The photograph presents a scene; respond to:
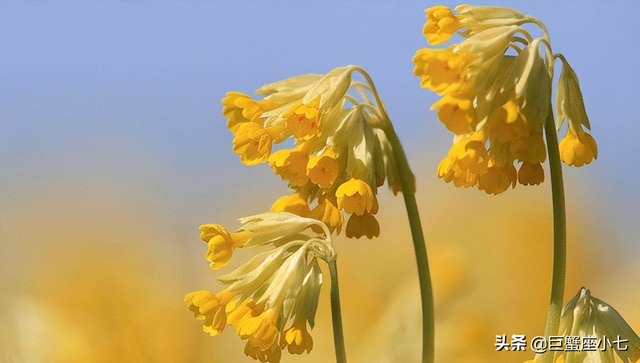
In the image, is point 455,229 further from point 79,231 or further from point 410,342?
point 79,231

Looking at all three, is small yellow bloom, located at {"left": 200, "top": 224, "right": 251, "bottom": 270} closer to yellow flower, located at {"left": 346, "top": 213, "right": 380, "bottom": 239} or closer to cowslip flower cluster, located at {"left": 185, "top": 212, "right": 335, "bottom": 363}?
cowslip flower cluster, located at {"left": 185, "top": 212, "right": 335, "bottom": 363}

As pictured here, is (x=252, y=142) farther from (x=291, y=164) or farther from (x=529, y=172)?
(x=529, y=172)

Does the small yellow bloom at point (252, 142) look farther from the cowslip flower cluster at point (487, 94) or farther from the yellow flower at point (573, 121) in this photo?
the yellow flower at point (573, 121)

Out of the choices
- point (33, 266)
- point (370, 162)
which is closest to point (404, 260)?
point (370, 162)

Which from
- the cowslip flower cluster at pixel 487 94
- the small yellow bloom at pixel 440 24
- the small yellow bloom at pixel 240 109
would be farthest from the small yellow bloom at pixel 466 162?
the small yellow bloom at pixel 240 109

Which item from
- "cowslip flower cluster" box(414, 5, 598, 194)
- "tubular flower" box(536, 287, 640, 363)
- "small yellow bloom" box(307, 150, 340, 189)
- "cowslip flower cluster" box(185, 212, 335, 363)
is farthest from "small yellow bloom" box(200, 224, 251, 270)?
"tubular flower" box(536, 287, 640, 363)

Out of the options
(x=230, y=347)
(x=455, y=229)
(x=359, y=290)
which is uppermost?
(x=455, y=229)

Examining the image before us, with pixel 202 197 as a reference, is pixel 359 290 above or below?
below
